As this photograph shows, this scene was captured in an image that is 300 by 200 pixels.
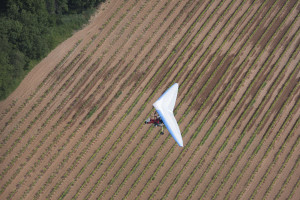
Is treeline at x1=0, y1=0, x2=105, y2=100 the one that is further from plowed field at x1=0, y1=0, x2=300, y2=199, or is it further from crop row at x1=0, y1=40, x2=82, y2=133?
crop row at x1=0, y1=40, x2=82, y2=133

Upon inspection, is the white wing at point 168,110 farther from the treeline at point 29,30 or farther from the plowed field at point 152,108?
the treeline at point 29,30

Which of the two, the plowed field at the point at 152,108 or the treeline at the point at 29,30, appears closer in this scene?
the treeline at the point at 29,30

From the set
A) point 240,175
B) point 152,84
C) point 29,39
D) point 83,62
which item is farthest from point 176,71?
point 29,39

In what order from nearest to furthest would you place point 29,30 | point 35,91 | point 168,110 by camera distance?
1. point 168,110
2. point 29,30
3. point 35,91

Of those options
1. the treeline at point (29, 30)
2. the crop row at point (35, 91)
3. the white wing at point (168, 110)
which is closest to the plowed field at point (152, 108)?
the crop row at point (35, 91)

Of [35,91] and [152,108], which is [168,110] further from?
[35,91]

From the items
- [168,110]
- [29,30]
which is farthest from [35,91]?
[168,110]

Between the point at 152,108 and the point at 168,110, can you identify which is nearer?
the point at 168,110
